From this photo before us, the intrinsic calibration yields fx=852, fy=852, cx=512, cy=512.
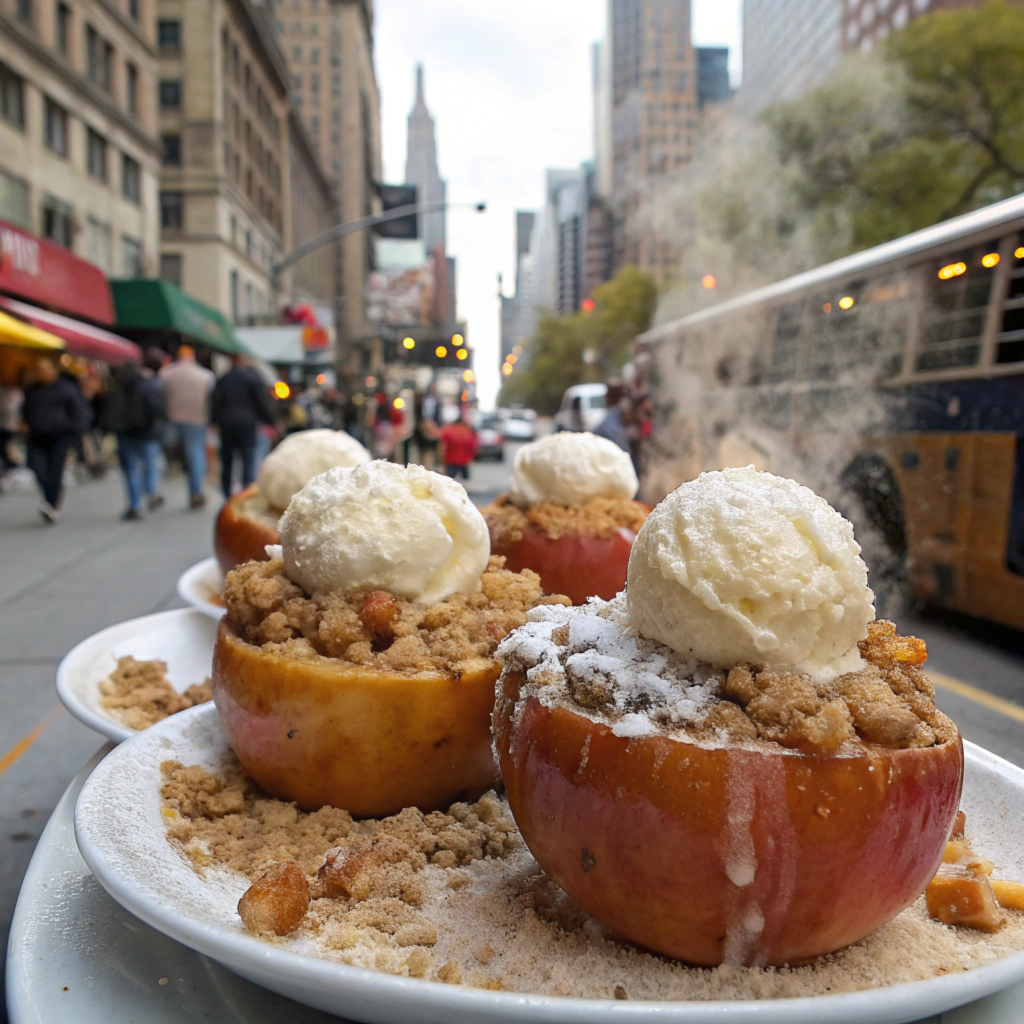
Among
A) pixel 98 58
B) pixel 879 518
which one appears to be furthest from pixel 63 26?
pixel 879 518

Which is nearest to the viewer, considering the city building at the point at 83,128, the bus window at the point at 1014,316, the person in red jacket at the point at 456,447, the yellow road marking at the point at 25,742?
Result: the yellow road marking at the point at 25,742

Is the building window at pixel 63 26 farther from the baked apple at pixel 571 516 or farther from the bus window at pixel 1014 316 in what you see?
the baked apple at pixel 571 516

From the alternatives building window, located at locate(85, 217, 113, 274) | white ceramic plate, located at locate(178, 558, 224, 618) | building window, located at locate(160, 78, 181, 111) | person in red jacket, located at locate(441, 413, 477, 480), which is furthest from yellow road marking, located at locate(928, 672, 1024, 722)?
building window, located at locate(160, 78, 181, 111)

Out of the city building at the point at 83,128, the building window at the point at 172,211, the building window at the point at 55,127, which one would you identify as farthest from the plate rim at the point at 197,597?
the building window at the point at 172,211

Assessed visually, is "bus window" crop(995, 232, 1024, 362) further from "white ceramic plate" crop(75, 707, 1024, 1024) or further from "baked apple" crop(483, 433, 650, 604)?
"white ceramic plate" crop(75, 707, 1024, 1024)

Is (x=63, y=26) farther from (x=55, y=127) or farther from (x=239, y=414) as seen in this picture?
(x=239, y=414)

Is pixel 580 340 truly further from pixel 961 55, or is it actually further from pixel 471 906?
pixel 471 906

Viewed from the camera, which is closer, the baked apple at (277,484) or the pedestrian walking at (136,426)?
the baked apple at (277,484)
